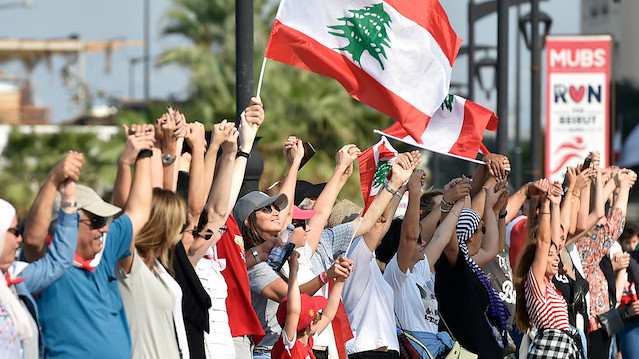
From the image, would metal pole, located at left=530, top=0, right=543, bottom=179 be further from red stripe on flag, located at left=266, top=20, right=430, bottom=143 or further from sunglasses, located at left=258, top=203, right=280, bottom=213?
sunglasses, located at left=258, top=203, right=280, bottom=213

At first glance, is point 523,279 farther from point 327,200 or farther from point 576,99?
point 576,99

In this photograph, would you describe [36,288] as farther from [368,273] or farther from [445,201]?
[445,201]

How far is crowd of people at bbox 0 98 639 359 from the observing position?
17.0 feet

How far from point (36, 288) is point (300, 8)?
3.35 metres

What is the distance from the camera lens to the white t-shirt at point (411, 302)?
791 centimetres

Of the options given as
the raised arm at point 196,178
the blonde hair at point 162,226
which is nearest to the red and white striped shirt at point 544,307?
the raised arm at point 196,178

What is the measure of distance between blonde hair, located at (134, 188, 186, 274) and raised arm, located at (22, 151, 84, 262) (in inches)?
24.4

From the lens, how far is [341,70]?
26.2ft

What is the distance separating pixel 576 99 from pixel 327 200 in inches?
428

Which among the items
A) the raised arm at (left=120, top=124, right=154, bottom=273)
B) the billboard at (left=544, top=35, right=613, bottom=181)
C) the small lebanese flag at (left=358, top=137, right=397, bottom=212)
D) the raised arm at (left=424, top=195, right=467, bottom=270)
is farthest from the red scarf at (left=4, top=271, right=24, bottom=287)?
the billboard at (left=544, top=35, right=613, bottom=181)

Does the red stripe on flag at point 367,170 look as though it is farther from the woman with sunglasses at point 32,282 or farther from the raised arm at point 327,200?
the woman with sunglasses at point 32,282

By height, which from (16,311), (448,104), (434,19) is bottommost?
(16,311)

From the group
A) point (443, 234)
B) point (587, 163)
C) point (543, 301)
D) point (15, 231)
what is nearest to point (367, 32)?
point (443, 234)

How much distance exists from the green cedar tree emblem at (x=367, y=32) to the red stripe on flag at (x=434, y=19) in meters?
0.16
